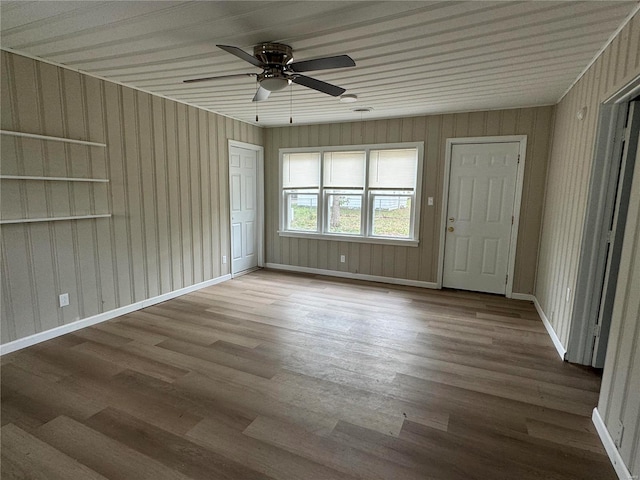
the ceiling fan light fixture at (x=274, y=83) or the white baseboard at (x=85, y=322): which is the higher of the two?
the ceiling fan light fixture at (x=274, y=83)

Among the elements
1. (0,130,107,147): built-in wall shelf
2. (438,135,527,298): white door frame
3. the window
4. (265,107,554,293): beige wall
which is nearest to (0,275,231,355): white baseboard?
(0,130,107,147): built-in wall shelf

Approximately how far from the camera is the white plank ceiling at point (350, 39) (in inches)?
77.7

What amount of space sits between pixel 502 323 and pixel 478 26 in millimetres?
2919

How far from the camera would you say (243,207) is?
18.3 feet

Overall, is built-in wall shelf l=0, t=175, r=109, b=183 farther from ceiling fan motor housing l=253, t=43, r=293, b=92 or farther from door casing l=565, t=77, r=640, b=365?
door casing l=565, t=77, r=640, b=365

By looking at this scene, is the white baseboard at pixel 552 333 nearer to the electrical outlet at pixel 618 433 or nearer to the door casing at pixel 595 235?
the door casing at pixel 595 235

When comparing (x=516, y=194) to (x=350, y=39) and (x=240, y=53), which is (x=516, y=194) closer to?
(x=350, y=39)

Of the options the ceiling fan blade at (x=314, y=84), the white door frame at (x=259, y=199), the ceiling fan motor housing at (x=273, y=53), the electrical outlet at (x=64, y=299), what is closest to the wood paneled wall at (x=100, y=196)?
the electrical outlet at (x=64, y=299)

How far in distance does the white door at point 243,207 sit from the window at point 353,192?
20.6 inches

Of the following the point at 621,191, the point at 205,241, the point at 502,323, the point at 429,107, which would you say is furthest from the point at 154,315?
the point at 621,191

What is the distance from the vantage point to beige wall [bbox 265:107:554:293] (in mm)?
4180

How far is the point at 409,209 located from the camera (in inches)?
194

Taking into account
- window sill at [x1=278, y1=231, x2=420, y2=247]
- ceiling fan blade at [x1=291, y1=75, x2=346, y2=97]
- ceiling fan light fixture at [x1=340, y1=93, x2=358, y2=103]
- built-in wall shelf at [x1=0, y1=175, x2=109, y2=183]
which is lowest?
window sill at [x1=278, y1=231, x2=420, y2=247]

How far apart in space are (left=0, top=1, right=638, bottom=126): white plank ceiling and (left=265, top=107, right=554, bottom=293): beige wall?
691mm
